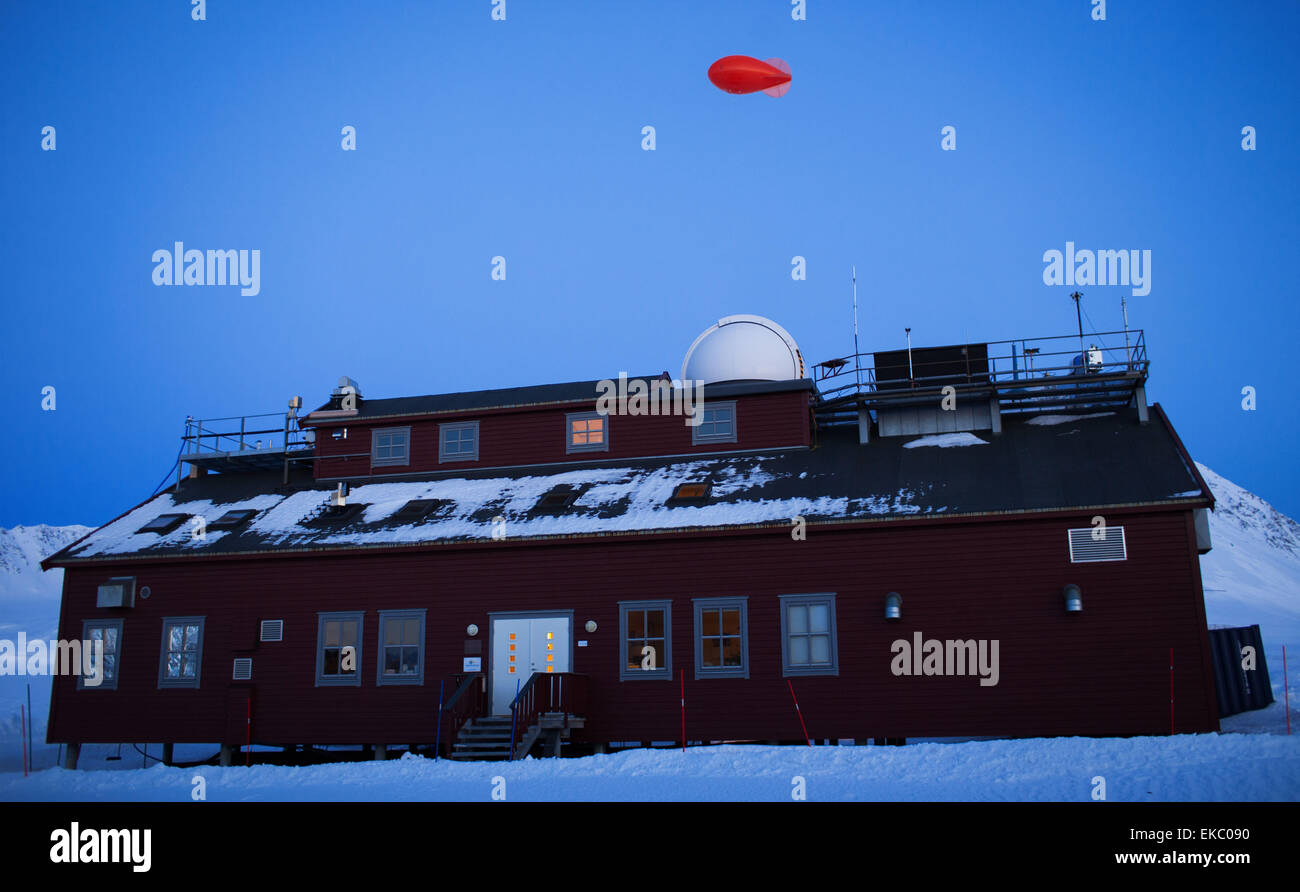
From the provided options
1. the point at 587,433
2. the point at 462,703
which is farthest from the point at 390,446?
the point at 462,703

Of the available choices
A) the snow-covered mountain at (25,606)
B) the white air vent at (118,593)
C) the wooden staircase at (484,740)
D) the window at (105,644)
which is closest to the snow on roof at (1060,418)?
the wooden staircase at (484,740)

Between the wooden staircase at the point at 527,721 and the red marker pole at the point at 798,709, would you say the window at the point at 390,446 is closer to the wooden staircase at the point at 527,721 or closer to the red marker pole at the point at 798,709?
the wooden staircase at the point at 527,721

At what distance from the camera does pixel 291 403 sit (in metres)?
30.2

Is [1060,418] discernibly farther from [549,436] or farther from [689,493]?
[549,436]

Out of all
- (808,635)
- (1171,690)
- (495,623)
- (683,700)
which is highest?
(495,623)

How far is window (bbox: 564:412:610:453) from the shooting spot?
27.0 m

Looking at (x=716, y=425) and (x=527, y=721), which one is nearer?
(x=527, y=721)

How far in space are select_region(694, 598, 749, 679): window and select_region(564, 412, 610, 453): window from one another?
19.7 feet

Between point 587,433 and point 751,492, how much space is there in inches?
210

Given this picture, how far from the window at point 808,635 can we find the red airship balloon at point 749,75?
11.4 metres

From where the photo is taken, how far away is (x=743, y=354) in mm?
27047

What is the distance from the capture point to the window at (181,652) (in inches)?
987

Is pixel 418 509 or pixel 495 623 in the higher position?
pixel 418 509

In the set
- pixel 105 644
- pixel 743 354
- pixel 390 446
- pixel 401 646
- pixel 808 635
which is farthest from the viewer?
pixel 390 446
